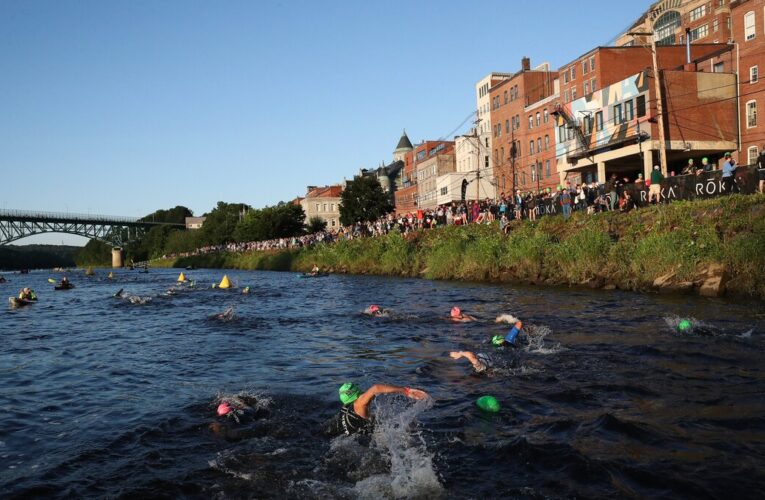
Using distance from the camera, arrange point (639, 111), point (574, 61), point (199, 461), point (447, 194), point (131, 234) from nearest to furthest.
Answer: point (199, 461) → point (639, 111) → point (574, 61) → point (447, 194) → point (131, 234)

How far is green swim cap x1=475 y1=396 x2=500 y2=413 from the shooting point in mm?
9922

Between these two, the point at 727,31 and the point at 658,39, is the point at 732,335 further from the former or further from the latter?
the point at 658,39

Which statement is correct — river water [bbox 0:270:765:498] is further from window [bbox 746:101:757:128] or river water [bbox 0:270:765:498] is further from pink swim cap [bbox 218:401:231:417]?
window [bbox 746:101:757:128]

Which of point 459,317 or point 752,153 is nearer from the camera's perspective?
point 459,317

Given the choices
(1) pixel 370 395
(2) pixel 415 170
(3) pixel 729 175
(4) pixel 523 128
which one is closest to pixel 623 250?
(3) pixel 729 175

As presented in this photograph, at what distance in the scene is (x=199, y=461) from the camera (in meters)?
8.48

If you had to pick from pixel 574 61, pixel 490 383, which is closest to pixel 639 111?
pixel 574 61

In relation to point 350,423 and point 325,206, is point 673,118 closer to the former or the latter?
point 350,423

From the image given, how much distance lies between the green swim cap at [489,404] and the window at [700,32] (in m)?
77.4

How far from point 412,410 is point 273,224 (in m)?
107

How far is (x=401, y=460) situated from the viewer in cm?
808

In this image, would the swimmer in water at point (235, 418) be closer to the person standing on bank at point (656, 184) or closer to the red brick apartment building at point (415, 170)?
the person standing on bank at point (656, 184)

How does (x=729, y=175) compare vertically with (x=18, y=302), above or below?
above

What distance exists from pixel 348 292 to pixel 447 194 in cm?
5955
